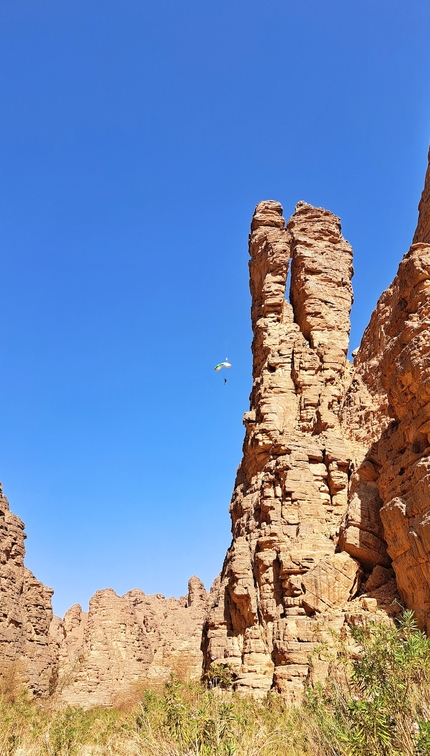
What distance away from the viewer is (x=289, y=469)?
22.9m

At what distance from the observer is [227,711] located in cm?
1008

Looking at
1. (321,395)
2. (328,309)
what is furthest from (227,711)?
(328,309)

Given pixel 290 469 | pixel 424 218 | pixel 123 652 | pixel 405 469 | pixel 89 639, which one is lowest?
pixel 123 652

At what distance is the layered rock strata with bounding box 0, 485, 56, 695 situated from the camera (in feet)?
84.1

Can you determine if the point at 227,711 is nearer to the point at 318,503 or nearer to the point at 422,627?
the point at 422,627

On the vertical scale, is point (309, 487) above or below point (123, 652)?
above

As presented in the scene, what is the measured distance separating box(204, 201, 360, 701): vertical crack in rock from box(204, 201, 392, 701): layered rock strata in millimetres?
46

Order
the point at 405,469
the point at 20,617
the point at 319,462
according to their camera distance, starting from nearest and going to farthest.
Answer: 1. the point at 405,469
2. the point at 319,462
3. the point at 20,617

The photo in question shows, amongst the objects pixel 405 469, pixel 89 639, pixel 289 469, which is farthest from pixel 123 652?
pixel 405 469

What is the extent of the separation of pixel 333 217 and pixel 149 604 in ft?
133

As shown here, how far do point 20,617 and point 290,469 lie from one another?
1442 centimetres

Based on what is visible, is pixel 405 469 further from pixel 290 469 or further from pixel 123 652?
pixel 123 652

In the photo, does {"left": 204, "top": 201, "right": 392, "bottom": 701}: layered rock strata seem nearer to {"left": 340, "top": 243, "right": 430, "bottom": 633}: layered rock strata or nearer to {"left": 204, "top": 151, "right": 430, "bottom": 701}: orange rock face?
{"left": 204, "top": 151, "right": 430, "bottom": 701}: orange rock face

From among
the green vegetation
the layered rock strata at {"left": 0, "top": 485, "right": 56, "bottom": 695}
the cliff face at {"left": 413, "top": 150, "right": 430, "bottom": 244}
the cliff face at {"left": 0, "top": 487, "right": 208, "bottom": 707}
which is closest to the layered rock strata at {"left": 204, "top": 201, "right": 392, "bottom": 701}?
the green vegetation
